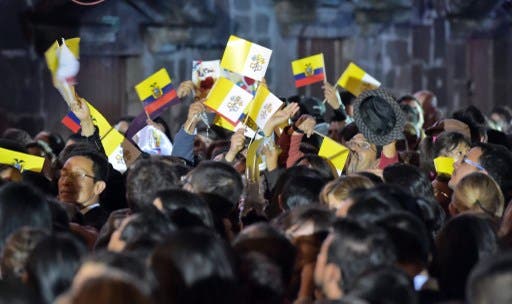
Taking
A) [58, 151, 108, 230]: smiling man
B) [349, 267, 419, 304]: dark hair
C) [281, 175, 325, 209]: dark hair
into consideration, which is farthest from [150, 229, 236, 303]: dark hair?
[58, 151, 108, 230]: smiling man

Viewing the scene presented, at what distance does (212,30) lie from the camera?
15.9m

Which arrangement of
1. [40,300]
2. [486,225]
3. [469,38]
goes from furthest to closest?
[469,38] → [486,225] → [40,300]

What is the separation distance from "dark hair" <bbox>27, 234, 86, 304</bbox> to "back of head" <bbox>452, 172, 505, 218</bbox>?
8.90ft

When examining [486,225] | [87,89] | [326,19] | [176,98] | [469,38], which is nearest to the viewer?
[486,225]

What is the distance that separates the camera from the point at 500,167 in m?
7.92

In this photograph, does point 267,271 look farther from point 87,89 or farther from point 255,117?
point 87,89

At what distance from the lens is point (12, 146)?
8.90 meters

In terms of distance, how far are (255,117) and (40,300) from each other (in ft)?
14.3

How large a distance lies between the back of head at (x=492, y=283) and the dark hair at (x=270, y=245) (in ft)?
Result: 3.60

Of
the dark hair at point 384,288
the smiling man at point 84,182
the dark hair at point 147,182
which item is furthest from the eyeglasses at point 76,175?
the dark hair at point 384,288

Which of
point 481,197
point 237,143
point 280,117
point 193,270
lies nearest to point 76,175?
point 237,143

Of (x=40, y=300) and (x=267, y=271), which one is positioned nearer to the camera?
(x=40, y=300)

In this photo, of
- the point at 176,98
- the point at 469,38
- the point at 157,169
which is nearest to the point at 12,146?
the point at 176,98

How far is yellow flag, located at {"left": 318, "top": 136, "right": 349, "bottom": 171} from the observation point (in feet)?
29.0
